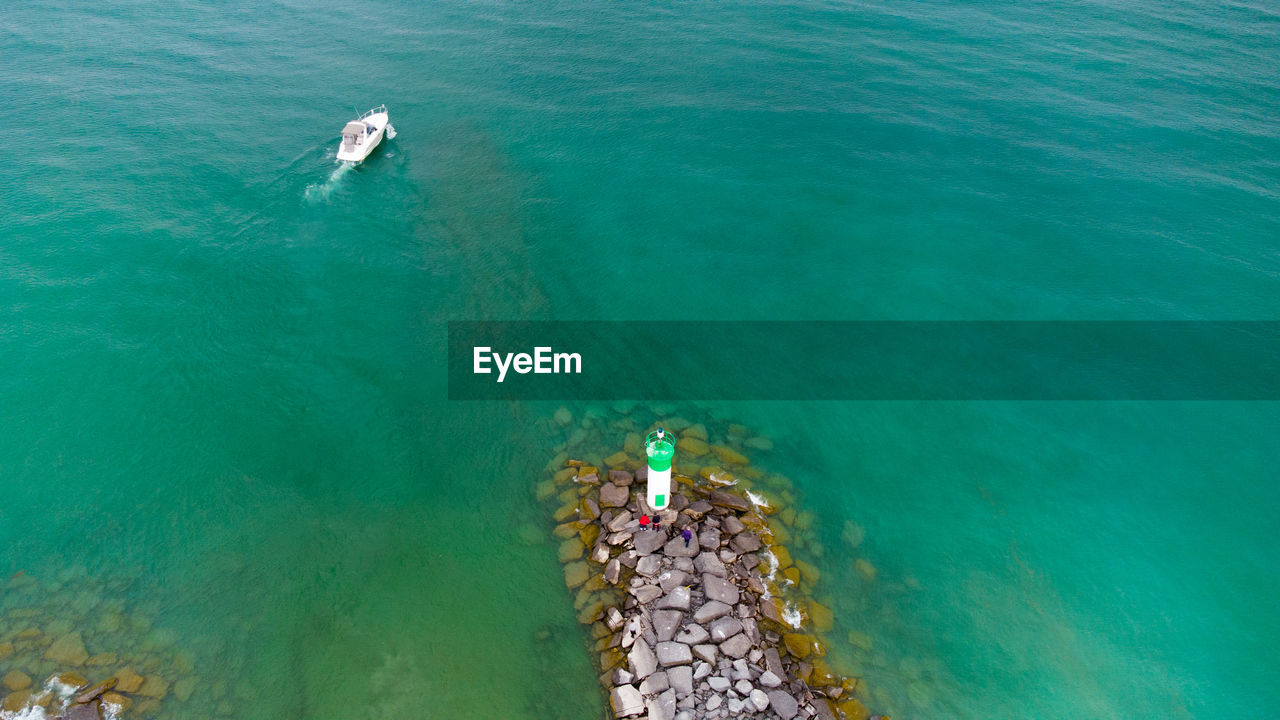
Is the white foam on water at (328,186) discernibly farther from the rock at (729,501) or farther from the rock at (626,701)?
the rock at (626,701)

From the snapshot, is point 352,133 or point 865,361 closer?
point 865,361

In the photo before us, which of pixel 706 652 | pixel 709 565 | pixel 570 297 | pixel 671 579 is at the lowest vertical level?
pixel 706 652

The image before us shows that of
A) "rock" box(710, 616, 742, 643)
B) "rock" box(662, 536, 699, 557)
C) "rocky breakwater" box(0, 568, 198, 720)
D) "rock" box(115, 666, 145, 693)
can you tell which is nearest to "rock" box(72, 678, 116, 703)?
"rocky breakwater" box(0, 568, 198, 720)

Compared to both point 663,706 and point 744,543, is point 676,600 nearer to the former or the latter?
point 663,706

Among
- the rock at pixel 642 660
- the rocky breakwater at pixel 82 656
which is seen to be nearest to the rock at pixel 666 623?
the rock at pixel 642 660

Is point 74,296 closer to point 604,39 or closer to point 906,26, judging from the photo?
point 604,39

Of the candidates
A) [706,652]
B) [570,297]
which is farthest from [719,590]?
[570,297]

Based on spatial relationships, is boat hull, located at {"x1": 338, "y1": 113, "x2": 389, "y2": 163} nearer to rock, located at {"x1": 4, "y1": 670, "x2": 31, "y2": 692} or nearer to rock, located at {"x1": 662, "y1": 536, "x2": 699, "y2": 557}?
rock, located at {"x1": 4, "y1": 670, "x2": 31, "y2": 692}
